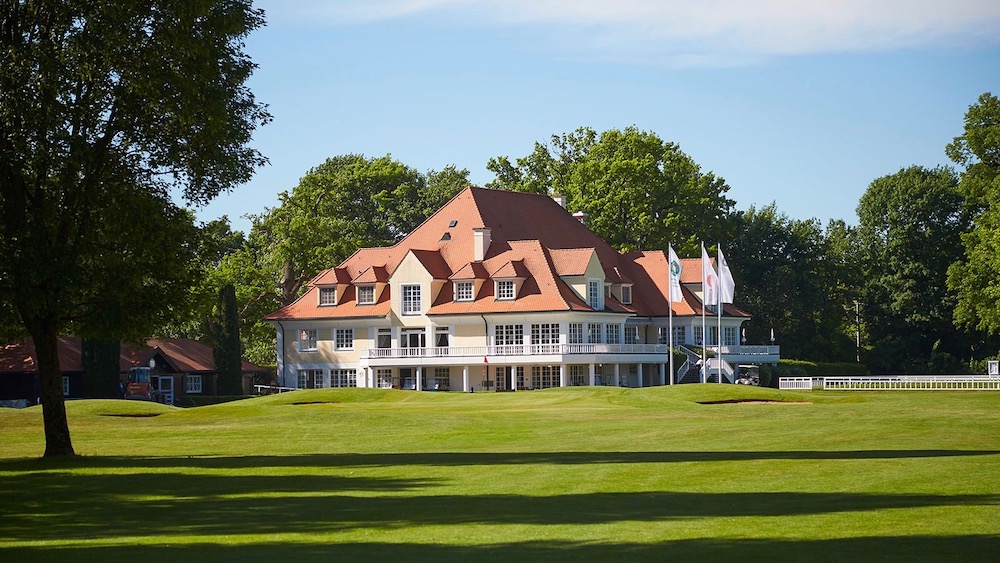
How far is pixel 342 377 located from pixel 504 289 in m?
12.4

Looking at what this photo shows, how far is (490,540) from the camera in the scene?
16562mm

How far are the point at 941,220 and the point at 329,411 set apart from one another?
231 feet

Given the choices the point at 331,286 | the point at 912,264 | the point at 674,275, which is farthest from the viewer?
the point at 912,264

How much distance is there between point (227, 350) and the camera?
257ft

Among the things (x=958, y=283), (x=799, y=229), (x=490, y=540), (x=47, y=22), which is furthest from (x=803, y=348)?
(x=490, y=540)

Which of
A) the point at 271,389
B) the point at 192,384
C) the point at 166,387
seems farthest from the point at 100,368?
the point at 271,389

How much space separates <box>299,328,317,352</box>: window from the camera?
8431 cm

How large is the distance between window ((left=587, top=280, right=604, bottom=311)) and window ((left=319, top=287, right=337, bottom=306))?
640 inches

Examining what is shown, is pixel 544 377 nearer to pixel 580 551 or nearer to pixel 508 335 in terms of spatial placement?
pixel 508 335

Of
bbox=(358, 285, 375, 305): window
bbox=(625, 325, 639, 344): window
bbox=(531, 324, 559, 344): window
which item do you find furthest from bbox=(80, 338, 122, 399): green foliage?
bbox=(625, 325, 639, 344): window

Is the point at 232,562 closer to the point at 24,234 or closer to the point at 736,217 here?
the point at 24,234

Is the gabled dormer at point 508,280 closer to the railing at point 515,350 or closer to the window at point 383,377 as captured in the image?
→ the railing at point 515,350

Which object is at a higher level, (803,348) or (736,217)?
(736,217)

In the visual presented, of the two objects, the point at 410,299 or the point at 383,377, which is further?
the point at 383,377
